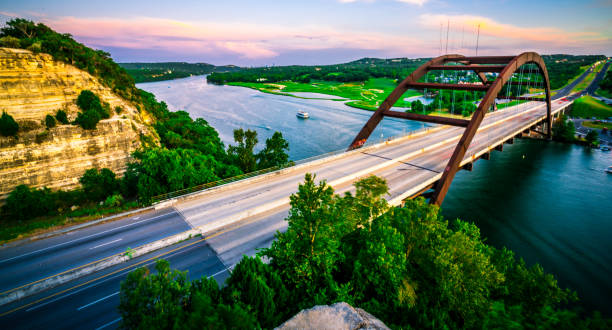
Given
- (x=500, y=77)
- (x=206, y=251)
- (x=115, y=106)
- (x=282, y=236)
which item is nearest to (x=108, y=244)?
(x=206, y=251)

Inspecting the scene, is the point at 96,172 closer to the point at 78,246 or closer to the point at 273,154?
the point at 78,246

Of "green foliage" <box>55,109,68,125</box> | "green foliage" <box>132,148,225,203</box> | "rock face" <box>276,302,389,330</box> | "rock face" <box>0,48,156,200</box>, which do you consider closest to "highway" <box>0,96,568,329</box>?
"green foliage" <box>132,148,225,203</box>

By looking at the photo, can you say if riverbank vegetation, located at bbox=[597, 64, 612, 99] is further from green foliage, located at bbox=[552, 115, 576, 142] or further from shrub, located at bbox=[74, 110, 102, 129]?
shrub, located at bbox=[74, 110, 102, 129]

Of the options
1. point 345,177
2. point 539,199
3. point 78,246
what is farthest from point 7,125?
point 539,199

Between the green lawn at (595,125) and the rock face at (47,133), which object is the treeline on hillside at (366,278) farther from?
the green lawn at (595,125)

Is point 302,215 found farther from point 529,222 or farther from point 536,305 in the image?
point 529,222
